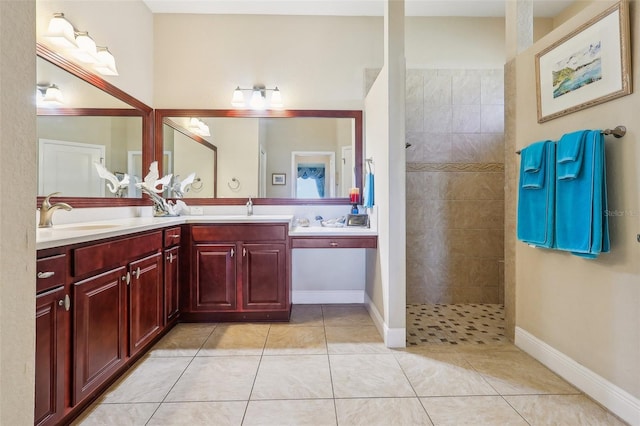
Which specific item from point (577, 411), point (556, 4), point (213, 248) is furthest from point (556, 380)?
point (556, 4)

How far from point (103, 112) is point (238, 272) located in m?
1.69

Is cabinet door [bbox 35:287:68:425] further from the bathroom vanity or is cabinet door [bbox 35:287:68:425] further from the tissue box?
the tissue box

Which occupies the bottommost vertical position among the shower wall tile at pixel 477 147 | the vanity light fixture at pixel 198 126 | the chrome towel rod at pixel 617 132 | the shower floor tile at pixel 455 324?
the shower floor tile at pixel 455 324

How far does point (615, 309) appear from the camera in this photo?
1.65 metres

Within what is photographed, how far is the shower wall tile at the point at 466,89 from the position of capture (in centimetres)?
345

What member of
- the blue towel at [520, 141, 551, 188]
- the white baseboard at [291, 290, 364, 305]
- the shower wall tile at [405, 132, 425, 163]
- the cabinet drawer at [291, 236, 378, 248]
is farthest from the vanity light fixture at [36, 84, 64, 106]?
the blue towel at [520, 141, 551, 188]

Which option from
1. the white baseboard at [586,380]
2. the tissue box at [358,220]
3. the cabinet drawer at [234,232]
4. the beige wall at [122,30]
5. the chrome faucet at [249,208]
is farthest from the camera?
the chrome faucet at [249,208]

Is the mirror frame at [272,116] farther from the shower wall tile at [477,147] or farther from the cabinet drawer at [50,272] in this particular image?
the cabinet drawer at [50,272]

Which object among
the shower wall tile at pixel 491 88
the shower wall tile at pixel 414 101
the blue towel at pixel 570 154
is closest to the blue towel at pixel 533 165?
the blue towel at pixel 570 154

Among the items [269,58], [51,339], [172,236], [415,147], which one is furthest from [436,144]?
[51,339]

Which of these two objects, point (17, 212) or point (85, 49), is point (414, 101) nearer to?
point (85, 49)

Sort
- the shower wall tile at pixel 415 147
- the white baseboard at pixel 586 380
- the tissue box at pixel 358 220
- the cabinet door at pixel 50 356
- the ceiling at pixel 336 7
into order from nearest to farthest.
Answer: the cabinet door at pixel 50 356
the white baseboard at pixel 586 380
the tissue box at pixel 358 220
the ceiling at pixel 336 7
the shower wall tile at pixel 415 147

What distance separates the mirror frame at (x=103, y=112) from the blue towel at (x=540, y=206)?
10.2ft

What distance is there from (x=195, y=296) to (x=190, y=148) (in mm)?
1556
